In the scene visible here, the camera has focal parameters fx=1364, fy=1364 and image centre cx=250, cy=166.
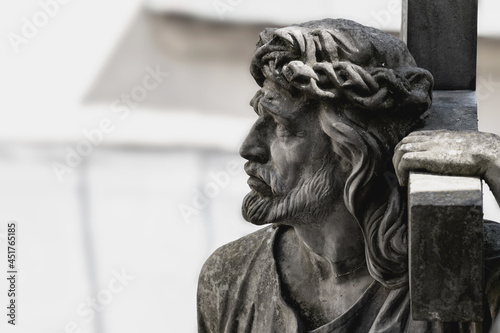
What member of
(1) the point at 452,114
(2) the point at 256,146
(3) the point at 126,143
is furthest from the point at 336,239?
(3) the point at 126,143

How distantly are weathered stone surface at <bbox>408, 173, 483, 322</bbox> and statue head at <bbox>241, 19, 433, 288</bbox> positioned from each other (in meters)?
0.29

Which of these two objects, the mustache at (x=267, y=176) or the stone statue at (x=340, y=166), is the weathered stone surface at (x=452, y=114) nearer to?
the stone statue at (x=340, y=166)

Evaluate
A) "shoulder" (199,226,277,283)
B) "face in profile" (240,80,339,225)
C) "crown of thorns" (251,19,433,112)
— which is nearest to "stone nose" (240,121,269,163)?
"face in profile" (240,80,339,225)

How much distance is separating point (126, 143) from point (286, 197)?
4.31 metres

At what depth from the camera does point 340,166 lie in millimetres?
3867

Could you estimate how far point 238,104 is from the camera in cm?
801

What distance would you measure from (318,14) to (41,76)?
5.78 ft

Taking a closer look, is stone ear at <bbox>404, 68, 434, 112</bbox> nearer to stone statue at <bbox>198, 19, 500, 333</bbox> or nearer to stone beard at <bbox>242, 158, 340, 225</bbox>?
stone statue at <bbox>198, 19, 500, 333</bbox>

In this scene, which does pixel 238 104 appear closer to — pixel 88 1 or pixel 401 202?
pixel 88 1

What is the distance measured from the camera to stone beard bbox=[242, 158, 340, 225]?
152 inches

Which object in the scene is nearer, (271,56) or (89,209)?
(271,56)

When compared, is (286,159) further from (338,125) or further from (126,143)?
(126,143)

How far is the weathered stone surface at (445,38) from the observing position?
419 centimetres

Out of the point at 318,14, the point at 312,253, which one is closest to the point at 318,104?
the point at 312,253
